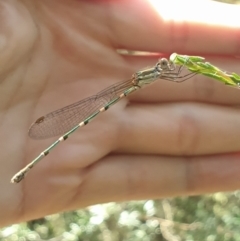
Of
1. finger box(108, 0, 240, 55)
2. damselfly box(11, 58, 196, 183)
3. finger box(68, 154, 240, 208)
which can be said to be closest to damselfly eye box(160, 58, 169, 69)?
damselfly box(11, 58, 196, 183)

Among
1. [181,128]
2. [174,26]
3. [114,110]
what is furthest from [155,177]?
[174,26]

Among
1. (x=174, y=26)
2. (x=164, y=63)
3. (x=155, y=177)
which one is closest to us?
(x=164, y=63)

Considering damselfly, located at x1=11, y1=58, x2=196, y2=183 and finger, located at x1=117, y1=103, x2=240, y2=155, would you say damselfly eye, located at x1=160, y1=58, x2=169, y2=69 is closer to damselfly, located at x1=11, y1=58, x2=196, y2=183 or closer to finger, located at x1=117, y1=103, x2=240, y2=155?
damselfly, located at x1=11, y1=58, x2=196, y2=183

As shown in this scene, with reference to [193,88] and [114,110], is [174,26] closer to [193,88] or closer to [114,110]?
[193,88]

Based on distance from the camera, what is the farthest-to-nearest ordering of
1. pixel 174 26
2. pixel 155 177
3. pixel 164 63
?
pixel 155 177 → pixel 174 26 → pixel 164 63

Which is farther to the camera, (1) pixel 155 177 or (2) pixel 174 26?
(1) pixel 155 177

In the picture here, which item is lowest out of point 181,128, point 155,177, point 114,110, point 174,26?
point 155,177
